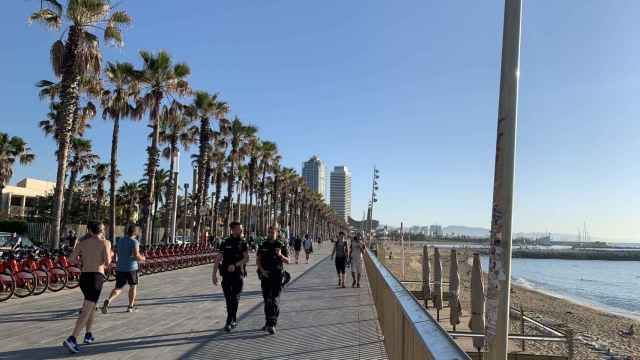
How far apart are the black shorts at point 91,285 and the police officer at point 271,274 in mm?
2603

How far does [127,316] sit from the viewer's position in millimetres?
10383

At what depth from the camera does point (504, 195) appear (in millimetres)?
4258

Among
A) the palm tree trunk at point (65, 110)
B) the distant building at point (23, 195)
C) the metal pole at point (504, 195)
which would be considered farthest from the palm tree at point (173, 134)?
the distant building at point (23, 195)

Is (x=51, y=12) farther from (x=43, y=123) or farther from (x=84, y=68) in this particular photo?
(x=43, y=123)

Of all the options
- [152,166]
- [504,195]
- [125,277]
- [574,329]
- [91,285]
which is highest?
[152,166]

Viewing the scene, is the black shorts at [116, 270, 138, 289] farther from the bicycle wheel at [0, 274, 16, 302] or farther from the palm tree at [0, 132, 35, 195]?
the palm tree at [0, 132, 35, 195]

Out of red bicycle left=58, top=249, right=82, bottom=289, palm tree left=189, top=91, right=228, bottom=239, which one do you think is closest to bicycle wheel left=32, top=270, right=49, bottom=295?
red bicycle left=58, top=249, right=82, bottom=289

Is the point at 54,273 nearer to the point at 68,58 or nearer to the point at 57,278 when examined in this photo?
the point at 57,278

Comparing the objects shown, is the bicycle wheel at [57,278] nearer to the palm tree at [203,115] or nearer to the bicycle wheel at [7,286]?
the bicycle wheel at [7,286]

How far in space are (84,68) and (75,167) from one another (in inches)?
1018

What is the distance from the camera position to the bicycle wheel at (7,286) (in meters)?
12.0

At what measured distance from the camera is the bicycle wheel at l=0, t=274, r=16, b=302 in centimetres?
1205

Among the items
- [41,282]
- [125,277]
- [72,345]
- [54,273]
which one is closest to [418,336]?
[72,345]

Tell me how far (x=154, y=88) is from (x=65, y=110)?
10713mm
